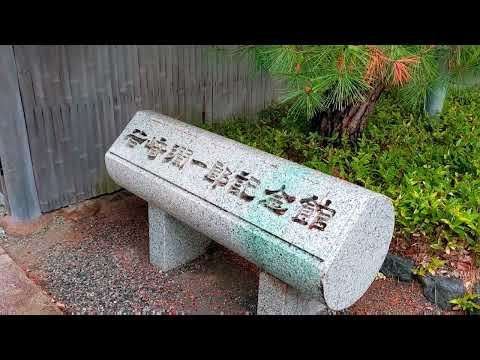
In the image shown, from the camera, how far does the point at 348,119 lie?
4.37m

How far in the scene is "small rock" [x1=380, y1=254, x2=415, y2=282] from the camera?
315 cm

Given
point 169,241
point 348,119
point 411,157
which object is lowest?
point 169,241

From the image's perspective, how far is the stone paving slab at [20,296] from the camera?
2.99 m

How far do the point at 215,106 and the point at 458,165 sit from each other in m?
2.47

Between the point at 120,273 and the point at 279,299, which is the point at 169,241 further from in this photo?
the point at 279,299

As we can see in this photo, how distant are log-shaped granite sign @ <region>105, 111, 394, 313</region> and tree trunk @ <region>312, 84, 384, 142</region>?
1.70 meters

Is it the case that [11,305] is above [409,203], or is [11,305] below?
below

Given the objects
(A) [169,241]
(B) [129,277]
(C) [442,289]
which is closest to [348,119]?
(C) [442,289]

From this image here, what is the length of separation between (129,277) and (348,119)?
242cm

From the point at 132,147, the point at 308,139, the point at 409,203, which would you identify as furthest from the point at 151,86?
the point at 409,203

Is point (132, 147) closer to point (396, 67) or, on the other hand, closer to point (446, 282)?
point (396, 67)

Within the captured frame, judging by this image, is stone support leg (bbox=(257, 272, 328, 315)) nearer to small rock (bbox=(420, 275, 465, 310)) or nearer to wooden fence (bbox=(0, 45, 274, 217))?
small rock (bbox=(420, 275, 465, 310))

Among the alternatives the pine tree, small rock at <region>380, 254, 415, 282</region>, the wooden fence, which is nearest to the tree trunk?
the pine tree

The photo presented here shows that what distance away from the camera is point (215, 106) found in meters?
5.04
